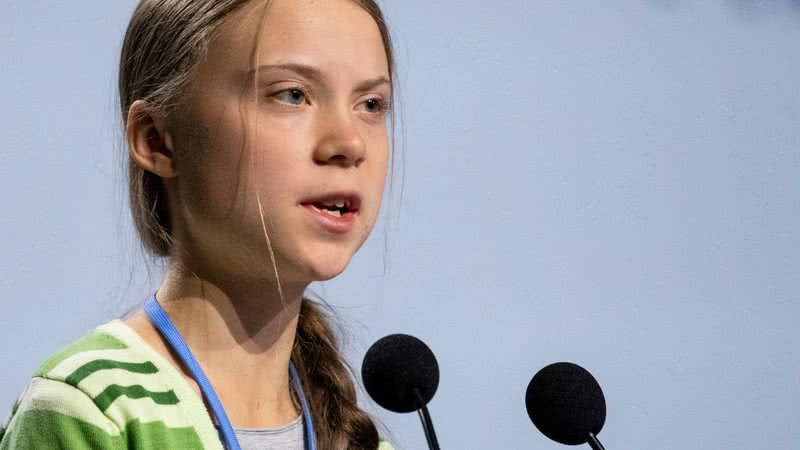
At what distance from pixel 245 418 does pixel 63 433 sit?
0.63ft

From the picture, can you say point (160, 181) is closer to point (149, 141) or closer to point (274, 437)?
point (149, 141)

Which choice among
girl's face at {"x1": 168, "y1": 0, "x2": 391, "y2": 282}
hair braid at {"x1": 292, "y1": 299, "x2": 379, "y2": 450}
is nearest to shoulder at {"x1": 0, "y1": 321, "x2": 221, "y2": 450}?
girl's face at {"x1": 168, "y1": 0, "x2": 391, "y2": 282}

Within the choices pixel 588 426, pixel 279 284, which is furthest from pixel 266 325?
pixel 588 426

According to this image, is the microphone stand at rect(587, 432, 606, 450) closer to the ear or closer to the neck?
the neck

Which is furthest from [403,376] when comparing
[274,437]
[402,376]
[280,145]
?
[280,145]

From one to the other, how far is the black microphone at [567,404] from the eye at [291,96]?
31 centimetres

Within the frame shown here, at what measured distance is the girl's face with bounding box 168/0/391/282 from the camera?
3.49 feet

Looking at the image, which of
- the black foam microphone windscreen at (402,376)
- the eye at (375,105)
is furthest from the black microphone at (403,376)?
the eye at (375,105)

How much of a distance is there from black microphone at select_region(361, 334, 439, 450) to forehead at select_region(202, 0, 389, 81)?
0.83ft

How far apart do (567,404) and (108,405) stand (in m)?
0.37

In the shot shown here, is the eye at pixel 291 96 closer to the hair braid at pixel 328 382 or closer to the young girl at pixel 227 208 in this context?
the young girl at pixel 227 208

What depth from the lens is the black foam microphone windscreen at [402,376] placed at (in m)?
1.16

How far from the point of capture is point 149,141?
1.16 metres

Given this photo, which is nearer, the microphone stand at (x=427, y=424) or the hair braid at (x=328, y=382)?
the microphone stand at (x=427, y=424)
